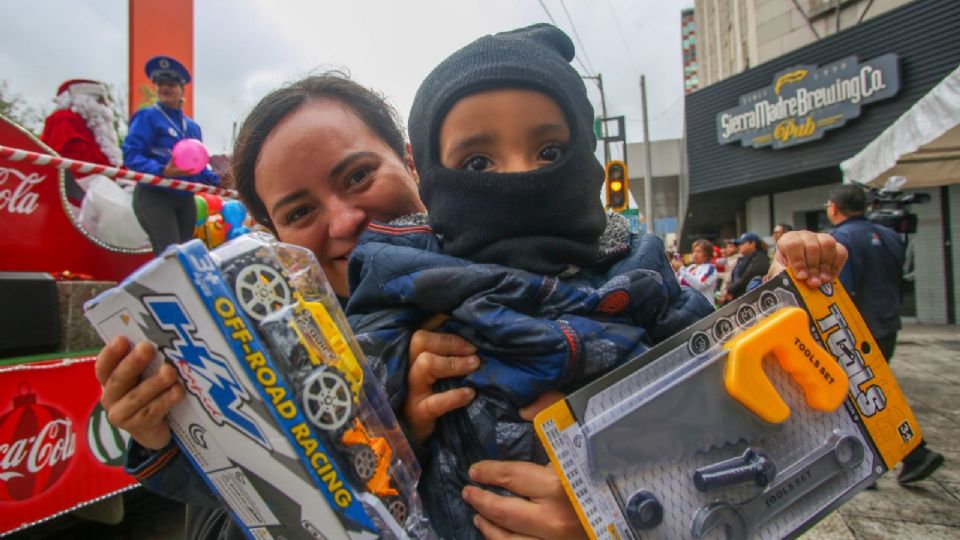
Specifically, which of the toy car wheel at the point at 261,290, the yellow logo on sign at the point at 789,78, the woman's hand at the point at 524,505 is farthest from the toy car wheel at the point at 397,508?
the yellow logo on sign at the point at 789,78

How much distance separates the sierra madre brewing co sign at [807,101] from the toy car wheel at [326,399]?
13.0 meters

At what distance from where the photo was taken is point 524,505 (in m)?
0.79

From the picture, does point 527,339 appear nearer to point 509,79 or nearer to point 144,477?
point 509,79

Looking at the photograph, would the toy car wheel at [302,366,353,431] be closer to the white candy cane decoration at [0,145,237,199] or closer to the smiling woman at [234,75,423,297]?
the smiling woman at [234,75,423,297]

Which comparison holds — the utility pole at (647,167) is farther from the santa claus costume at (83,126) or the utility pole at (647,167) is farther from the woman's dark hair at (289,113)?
the woman's dark hair at (289,113)

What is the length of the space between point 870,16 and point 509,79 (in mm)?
14028

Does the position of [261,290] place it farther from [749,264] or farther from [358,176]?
[749,264]

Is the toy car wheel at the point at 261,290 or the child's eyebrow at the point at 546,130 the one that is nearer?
the toy car wheel at the point at 261,290

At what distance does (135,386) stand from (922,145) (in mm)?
5766

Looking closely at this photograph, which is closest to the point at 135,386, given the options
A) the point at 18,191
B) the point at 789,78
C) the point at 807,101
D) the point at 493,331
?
the point at 493,331

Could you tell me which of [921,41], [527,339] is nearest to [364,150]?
[527,339]

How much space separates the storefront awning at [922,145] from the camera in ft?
13.2

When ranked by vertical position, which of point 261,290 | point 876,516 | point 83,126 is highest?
point 83,126

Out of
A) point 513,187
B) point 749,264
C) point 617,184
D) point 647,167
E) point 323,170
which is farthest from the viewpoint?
point 647,167
